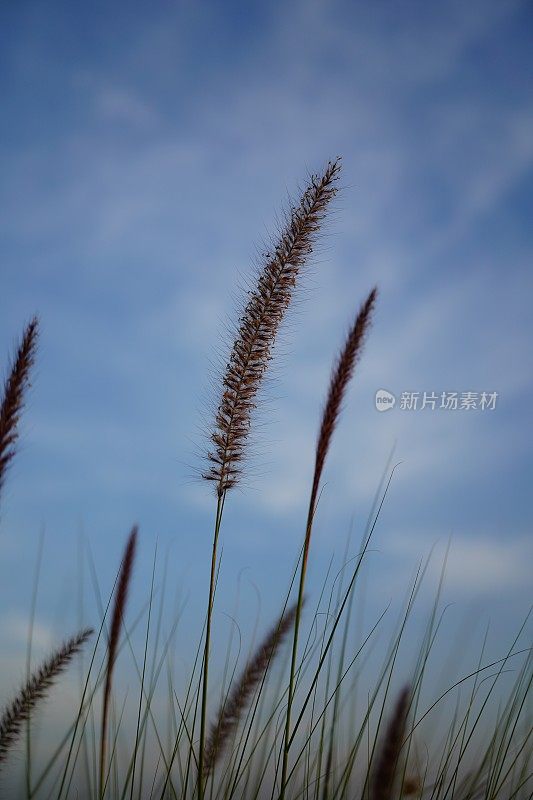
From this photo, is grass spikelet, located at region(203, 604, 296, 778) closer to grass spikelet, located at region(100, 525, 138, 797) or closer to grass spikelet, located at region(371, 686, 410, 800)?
grass spikelet, located at region(100, 525, 138, 797)

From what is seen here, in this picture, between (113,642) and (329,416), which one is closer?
(329,416)

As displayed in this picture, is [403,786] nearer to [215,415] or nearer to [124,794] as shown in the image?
[124,794]

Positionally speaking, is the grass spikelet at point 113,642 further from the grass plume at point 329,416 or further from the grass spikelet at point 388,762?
the grass spikelet at point 388,762

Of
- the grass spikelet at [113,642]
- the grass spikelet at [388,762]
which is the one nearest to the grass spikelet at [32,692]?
the grass spikelet at [113,642]

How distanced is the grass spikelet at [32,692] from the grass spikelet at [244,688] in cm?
58

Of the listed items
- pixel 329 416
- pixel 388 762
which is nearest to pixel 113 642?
pixel 329 416

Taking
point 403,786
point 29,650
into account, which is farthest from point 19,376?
point 403,786

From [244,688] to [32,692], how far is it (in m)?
0.76

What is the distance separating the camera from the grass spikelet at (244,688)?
2.71 metres

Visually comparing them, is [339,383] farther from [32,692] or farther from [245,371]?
[32,692]

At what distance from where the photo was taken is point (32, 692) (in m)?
2.67

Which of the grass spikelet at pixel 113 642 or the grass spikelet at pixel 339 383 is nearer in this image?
the grass spikelet at pixel 339 383

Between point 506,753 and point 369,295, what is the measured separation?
185cm

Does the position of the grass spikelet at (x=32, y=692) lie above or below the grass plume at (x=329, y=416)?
below
